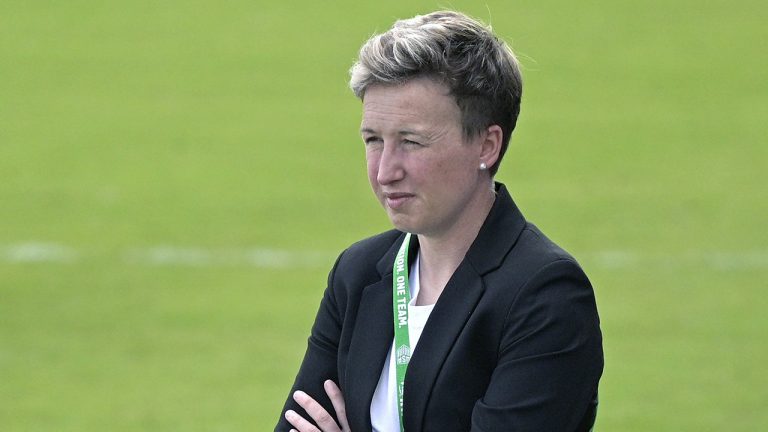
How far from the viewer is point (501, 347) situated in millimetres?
3289

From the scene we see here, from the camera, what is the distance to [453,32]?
3.30 meters

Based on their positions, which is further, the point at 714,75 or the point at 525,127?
the point at 714,75

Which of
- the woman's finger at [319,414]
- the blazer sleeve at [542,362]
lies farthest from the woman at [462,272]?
the woman's finger at [319,414]

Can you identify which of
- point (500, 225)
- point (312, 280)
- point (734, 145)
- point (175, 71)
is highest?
point (175, 71)

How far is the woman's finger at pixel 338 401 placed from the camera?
361cm

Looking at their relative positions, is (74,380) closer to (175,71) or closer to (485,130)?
(485,130)

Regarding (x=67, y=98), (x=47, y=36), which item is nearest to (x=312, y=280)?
(x=67, y=98)

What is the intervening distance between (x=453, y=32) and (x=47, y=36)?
1553cm

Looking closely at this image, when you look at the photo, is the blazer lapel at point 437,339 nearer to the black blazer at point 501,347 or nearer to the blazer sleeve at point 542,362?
the black blazer at point 501,347

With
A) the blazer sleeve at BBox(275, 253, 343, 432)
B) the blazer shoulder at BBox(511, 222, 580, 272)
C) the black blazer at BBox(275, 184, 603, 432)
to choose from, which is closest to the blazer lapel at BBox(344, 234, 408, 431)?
the black blazer at BBox(275, 184, 603, 432)

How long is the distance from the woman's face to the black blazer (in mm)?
158

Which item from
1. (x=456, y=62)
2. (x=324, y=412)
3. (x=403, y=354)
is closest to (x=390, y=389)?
(x=403, y=354)

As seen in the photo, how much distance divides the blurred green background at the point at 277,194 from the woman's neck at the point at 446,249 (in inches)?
179

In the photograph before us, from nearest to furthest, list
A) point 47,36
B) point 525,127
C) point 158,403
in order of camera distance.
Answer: point 158,403
point 525,127
point 47,36
